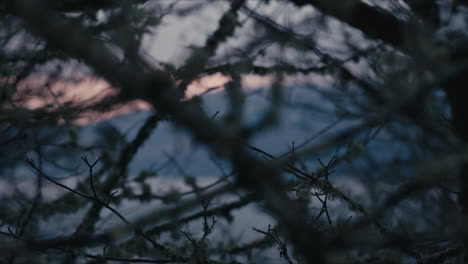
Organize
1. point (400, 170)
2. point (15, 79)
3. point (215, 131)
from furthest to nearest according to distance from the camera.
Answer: point (15, 79)
point (400, 170)
point (215, 131)

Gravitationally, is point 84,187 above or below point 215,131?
above

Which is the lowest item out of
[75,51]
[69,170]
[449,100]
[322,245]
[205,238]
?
[322,245]

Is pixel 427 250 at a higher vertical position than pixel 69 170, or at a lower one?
lower

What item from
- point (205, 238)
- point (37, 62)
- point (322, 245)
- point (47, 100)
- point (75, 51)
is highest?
point (37, 62)

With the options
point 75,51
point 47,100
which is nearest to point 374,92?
point 75,51

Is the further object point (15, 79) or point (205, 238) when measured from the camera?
point (15, 79)

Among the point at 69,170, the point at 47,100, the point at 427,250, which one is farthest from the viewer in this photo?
the point at 69,170

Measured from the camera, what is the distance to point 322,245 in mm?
450

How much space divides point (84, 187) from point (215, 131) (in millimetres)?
2238

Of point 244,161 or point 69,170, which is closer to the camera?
point 244,161

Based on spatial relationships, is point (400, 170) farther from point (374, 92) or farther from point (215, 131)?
point (215, 131)

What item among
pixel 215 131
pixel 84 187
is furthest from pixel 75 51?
pixel 84 187

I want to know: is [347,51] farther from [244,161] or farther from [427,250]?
[244,161]

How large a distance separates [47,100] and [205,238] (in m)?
1.18
